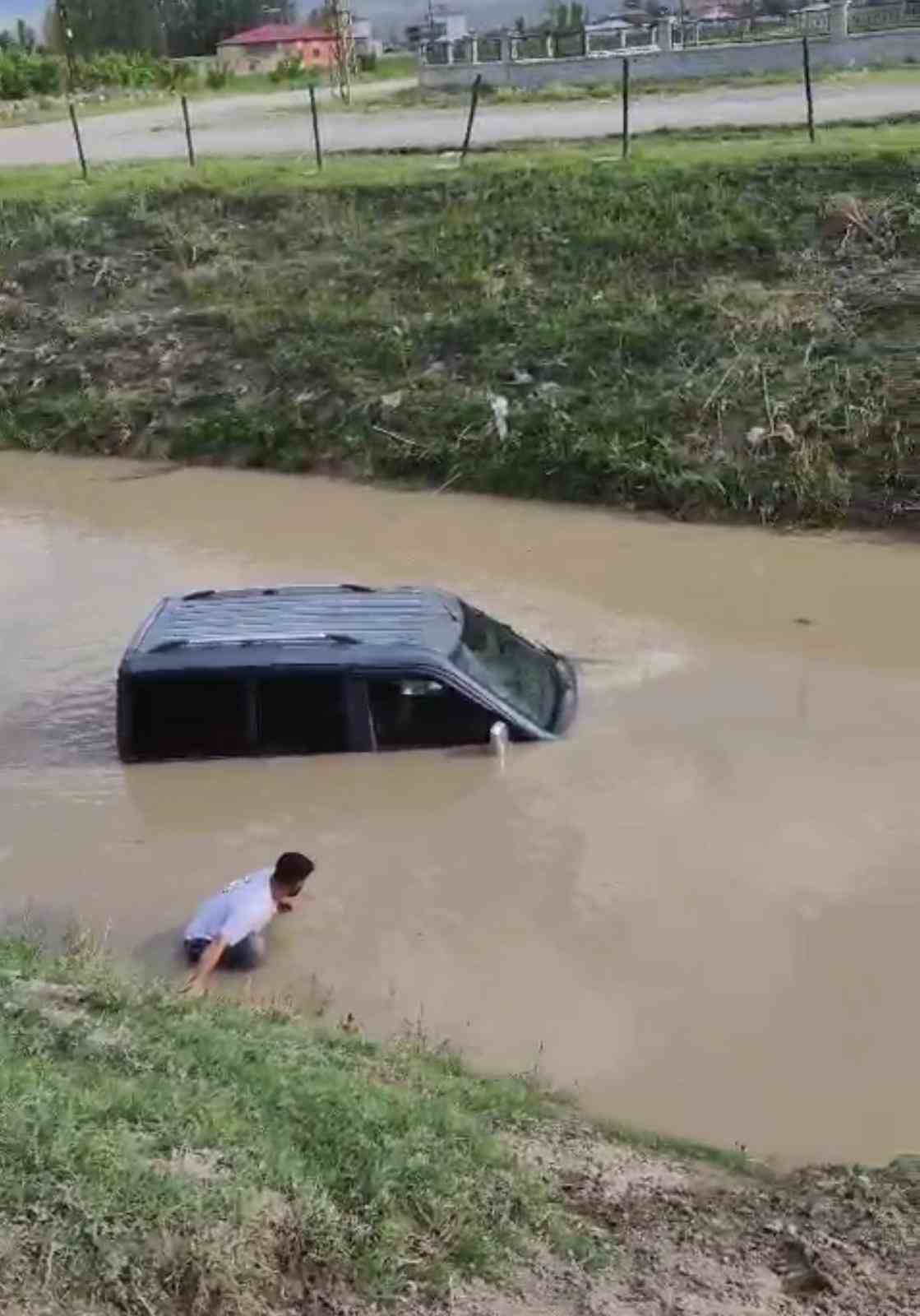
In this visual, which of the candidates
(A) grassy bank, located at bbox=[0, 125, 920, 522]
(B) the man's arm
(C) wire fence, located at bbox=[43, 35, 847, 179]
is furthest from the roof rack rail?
(C) wire fence, located at bbox=[43, 35, 847, 179]

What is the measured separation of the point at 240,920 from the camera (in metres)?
7.84

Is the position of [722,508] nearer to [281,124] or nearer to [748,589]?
[748,589]

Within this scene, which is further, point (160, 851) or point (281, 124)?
point (281, 124)

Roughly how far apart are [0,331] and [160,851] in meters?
14.8

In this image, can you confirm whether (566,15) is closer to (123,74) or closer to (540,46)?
(123,74)

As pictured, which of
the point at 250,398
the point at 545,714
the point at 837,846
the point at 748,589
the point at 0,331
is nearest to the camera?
the point at 837,846

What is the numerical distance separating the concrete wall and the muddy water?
2389 cm

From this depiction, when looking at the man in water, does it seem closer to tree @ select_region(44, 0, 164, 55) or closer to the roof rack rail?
the roof rack rail

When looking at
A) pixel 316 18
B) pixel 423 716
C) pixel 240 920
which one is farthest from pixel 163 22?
pixel 240 920

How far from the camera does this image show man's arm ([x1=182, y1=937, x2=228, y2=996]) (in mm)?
7641

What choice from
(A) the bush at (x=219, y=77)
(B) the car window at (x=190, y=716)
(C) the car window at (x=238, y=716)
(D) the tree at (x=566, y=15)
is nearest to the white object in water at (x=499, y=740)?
(C) the car window at (x=238, y=716)

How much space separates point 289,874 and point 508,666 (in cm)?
256

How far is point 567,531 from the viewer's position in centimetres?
1595

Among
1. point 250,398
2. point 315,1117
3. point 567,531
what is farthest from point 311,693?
point 250,398
